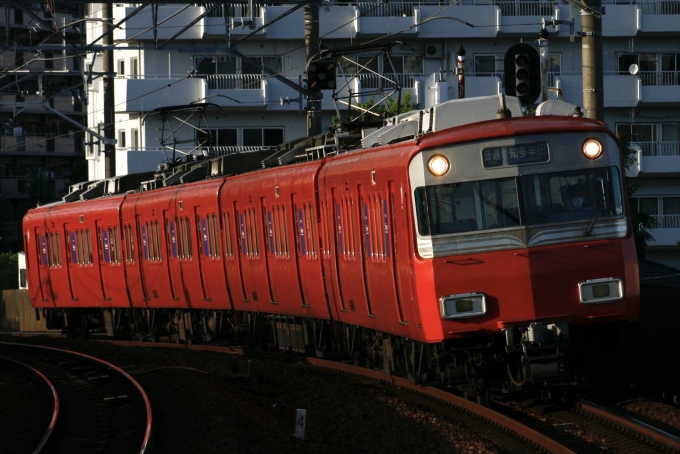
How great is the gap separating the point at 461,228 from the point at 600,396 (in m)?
2.38

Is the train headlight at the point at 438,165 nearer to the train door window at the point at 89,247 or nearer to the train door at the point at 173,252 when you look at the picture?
the train door at the point at 173,252

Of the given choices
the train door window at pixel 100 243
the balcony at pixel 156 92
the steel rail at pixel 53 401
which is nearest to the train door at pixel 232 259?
the steel rail at pixel 53 401

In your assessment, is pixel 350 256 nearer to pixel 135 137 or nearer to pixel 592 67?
pixel 592 67

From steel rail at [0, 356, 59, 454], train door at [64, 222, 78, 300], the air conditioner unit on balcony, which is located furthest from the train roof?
the air conditioner unit on balcony

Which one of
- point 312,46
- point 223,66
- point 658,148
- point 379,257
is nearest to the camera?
point 379,257

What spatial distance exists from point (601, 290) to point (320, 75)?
1006 centimetres

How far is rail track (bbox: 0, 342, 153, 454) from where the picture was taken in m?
12.3

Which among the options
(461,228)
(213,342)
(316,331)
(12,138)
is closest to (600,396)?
(461,228)

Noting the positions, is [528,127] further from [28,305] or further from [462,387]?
[28,305]

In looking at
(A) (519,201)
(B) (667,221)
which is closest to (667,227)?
(B) (667,221)

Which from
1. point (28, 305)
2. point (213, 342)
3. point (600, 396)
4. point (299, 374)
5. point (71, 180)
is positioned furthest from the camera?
point (71, 180)

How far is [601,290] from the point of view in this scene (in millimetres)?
11141

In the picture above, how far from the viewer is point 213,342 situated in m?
23.9

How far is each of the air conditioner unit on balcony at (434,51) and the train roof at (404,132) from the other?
68.8 feet
